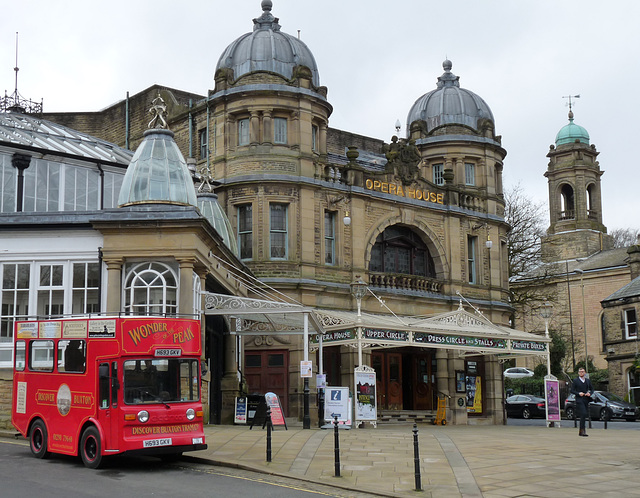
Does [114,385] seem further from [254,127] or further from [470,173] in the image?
[470,173]

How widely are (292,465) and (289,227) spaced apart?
17.1 meters

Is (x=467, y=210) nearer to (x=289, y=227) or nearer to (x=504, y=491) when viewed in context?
(x=289, y=227)

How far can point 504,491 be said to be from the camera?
1265 cm

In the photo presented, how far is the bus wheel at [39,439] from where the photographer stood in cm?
1530

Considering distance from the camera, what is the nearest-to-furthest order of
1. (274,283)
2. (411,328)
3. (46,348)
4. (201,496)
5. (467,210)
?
(201,496), (46,348), (411,328), (274,283), (467,210)

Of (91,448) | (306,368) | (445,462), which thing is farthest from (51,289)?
(445,462)

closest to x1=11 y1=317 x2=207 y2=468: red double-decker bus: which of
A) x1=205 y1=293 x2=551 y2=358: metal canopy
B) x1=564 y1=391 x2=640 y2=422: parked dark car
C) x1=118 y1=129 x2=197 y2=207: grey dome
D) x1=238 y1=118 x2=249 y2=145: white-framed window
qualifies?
x1=118 y1=129 x2=197 y2=207: grey dome

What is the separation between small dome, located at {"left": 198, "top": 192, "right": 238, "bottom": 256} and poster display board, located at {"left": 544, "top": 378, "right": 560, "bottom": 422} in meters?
12.6

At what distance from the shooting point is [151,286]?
20.8 metres

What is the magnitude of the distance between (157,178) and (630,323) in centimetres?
3783

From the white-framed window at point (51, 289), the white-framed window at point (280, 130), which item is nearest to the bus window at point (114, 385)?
the white-framed window at point (51, 289)

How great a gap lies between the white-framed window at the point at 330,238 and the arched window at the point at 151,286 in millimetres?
12201

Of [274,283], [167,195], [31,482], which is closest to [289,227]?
[274,283]

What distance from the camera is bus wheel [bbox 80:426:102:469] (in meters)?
14.0
